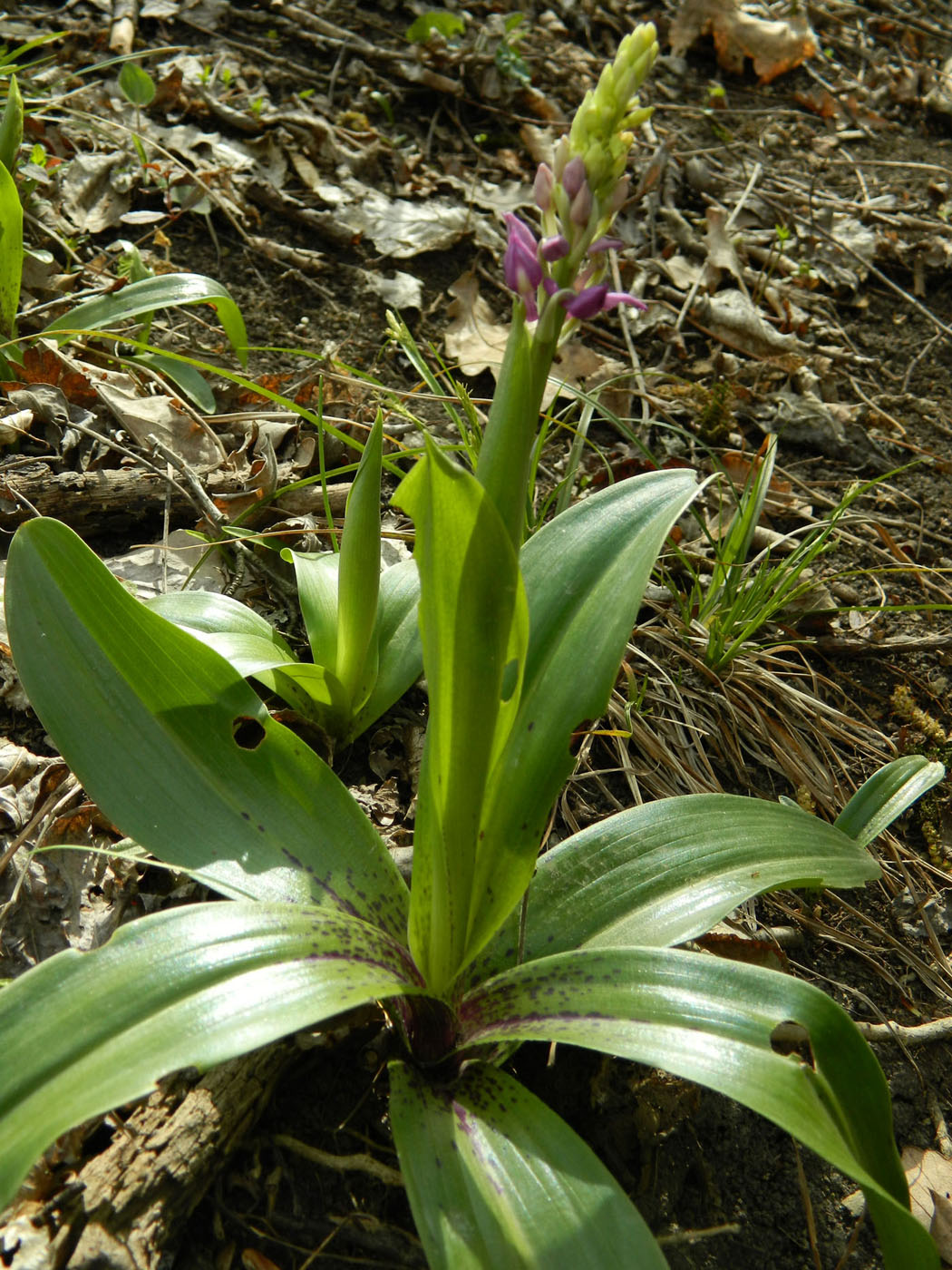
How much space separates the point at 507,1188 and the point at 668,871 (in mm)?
498

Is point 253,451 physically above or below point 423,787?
below

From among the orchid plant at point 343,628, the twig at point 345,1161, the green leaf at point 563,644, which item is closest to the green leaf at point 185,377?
the orchid plant at point 343,628

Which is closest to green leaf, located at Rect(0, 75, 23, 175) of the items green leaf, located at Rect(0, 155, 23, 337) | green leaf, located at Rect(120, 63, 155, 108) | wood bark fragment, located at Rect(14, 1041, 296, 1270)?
green leaf, located at Rect(0, 155, 23, 337)

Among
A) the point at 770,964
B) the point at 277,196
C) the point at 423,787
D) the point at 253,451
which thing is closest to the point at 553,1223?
the point at 423,787

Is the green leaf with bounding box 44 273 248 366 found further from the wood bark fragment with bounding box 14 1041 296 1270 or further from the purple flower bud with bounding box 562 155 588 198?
the wood bark fragment with bounding box 14 1041 296 1270

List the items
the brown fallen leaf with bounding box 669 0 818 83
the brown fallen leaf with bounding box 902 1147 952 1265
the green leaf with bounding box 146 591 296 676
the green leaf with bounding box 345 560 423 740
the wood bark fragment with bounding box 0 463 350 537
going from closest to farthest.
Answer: the brown fallen leaf with bounding box 902 1147 952 1265 → the green leaf with bounding box 146 591 296 676 → the green leaf with bounding box 345 560 423 740 → the wood bark fragment with bounding box 0 463 350 537 → the brown fallen leaf with bounding box 669 0 818 83

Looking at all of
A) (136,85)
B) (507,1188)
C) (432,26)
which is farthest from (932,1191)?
(432,26)

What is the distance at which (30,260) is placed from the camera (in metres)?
2.72

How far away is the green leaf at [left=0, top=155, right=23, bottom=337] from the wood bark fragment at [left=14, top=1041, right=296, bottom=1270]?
1970 mm

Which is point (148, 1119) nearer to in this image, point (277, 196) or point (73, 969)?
point (73, 969)

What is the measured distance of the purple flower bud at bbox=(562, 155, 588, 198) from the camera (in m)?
0.92

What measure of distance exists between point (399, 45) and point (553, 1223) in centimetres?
430

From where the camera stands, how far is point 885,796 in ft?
5.67

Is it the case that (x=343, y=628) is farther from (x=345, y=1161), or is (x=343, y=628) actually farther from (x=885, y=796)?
(x=885, y=796)
